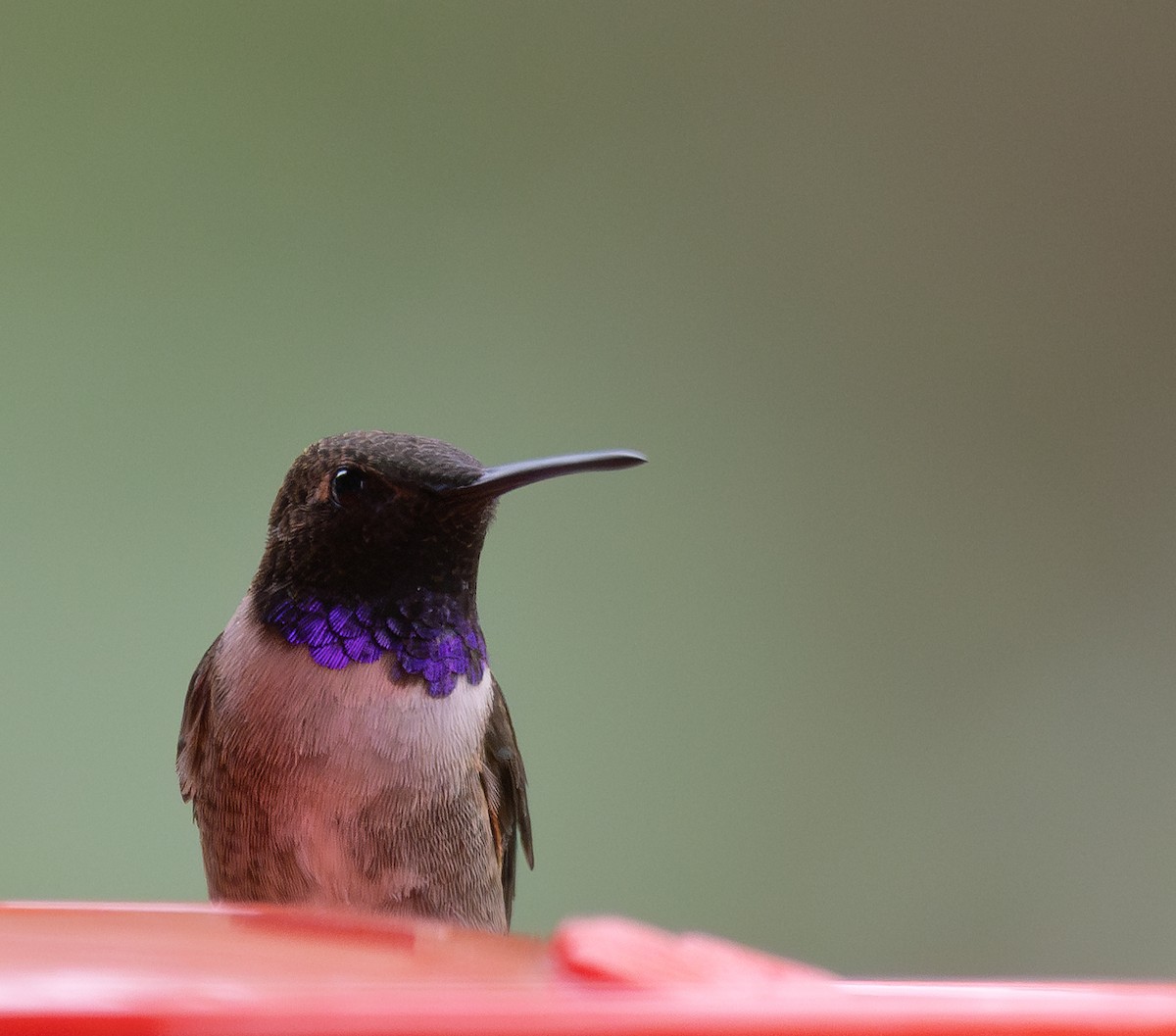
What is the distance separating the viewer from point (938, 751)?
6.04ft

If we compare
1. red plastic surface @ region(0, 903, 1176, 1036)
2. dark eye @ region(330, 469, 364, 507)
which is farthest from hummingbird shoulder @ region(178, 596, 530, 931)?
red plastic surface @ region(0, 903, 1176, 1036)

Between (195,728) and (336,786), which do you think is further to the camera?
(195,728)

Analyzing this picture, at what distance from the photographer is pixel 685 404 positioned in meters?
1.78

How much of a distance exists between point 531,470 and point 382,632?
0.17 meters

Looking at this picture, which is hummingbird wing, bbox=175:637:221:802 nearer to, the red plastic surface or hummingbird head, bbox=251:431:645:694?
hummingbird head, bbox=251:431:645:694

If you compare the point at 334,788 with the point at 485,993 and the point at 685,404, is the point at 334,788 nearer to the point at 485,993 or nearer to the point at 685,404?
the point at 485,993

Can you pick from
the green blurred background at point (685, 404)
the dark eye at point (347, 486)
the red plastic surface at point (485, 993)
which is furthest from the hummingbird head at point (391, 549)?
the green blurred background at point (685, 404)

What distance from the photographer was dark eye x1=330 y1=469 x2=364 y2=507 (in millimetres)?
904

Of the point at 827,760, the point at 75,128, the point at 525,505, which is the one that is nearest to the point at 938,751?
the point at 827,760

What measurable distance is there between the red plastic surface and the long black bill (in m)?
0.51

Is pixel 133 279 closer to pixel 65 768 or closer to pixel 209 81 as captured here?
pixel 209 81

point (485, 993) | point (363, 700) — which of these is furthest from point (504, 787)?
point (485, 993)

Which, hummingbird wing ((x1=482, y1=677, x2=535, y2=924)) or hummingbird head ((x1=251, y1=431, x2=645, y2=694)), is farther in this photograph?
hummingbird wing ((x1=482, y1=677, x2=535, y2=924))

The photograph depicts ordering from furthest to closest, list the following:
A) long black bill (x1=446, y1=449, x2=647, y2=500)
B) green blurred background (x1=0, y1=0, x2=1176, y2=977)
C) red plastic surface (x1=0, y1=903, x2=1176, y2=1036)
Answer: green blurred background (x1=0, y1=0, x2=1176, y2=977), long black bill (x1=446, y1=449, x2=647, y2=500), red plastic surface (x1=0, y1=903, x2=1176, y2=1036)
